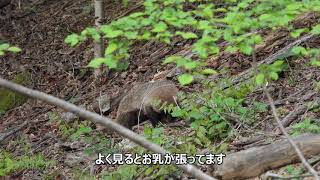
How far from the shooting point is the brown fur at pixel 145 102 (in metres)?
6.86

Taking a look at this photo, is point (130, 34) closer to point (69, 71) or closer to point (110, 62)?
point (110, 62)

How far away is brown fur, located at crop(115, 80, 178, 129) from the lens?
22.5 ft

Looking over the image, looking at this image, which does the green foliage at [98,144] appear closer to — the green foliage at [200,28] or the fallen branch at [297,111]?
the fallen branch at [297,111]

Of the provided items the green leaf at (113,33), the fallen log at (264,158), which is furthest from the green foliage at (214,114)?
the green leaf at (113,33)

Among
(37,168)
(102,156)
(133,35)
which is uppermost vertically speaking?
(133,35)

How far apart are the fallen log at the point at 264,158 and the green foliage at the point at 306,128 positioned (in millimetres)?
130

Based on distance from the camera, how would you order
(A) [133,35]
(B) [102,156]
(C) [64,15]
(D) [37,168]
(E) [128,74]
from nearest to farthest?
(A) [133,35] → (B) [102,156] → (D) [37,168] → (E) [128,74] → (C) [64,15]

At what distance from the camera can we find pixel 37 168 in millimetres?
7191

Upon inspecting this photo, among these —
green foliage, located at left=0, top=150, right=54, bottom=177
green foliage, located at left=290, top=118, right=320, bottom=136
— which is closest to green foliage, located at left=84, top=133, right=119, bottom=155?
green foliage, located at left=0, top=150, right=54, bottom=177

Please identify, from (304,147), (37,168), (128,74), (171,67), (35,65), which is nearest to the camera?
(304,147)

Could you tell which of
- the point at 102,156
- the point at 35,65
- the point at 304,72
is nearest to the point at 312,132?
the point at 304,72

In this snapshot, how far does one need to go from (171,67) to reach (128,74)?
3.92 feet

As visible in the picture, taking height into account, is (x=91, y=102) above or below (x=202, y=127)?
below

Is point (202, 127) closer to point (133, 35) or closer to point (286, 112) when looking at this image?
point (286, 112)
